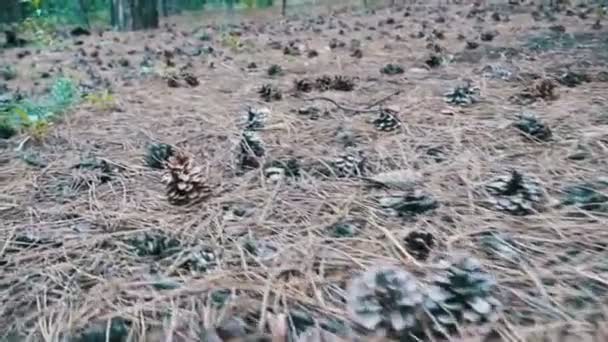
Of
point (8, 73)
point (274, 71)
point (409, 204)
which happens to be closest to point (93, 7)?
point (8, 73)

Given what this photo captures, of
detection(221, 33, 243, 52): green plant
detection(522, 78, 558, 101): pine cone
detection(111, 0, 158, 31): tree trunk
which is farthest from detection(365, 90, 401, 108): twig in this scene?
detection(111, 0, 158, 31): tree trunk

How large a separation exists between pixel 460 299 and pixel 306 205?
0.50 m

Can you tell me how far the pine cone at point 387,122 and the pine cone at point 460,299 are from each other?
3.19 ft

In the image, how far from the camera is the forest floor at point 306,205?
86 centimetres

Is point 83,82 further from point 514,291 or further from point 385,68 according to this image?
point 514,291

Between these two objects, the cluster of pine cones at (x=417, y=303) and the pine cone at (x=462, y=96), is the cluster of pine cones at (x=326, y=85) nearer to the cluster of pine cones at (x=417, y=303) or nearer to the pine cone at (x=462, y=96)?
the pine cone at (x=462, y=96)

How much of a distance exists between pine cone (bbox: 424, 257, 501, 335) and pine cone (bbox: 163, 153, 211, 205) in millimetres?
644

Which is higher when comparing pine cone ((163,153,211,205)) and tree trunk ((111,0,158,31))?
pine cone ((163,153,211,205))

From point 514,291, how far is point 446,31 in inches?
158

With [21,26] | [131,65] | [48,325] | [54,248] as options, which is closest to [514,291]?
[48,325]

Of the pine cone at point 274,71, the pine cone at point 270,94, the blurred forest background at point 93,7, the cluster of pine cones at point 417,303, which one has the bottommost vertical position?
the blurred forest background at point 93,7

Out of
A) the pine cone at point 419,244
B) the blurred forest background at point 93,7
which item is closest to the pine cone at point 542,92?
the pine cone at point 419,244

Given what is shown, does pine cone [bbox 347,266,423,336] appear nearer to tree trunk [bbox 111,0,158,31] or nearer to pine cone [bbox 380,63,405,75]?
pine cone [bbox 380,63,405,75]

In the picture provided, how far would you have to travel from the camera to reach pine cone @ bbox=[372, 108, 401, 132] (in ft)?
5.84
